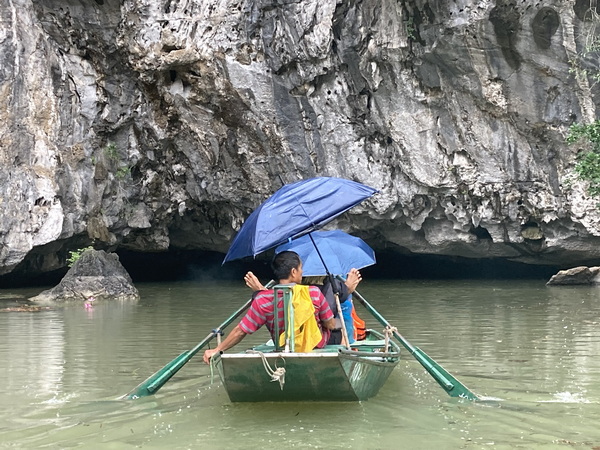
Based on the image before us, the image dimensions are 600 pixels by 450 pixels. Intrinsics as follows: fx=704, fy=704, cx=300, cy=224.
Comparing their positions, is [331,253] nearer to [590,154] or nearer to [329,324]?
A: [329,324]

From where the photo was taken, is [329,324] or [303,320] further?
[329,324]

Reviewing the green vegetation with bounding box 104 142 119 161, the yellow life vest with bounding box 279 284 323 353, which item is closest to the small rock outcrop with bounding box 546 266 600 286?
the green vegetation with bounding box 104 142 119 161

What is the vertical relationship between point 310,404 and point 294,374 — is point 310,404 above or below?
below

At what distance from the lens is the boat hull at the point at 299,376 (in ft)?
14.6

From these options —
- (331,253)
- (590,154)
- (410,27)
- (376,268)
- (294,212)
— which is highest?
(410,27)

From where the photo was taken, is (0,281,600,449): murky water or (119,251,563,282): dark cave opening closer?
(0,281,600,449): murky water

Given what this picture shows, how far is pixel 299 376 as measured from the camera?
4547mm

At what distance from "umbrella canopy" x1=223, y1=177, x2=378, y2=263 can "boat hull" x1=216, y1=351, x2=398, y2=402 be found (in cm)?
91

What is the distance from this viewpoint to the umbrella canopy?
208 inches

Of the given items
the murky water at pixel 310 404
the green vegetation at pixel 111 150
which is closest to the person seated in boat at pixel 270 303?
the murky water at pixel 310 404

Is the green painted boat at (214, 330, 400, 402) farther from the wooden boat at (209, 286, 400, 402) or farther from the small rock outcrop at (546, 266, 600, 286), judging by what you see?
the small rock outcrop at (546, 266, 600, 286)

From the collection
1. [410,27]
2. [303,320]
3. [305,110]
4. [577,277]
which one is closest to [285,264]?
[303,320]

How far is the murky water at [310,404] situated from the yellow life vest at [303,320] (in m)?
0.42

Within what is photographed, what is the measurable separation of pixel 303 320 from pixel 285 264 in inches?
15.9
